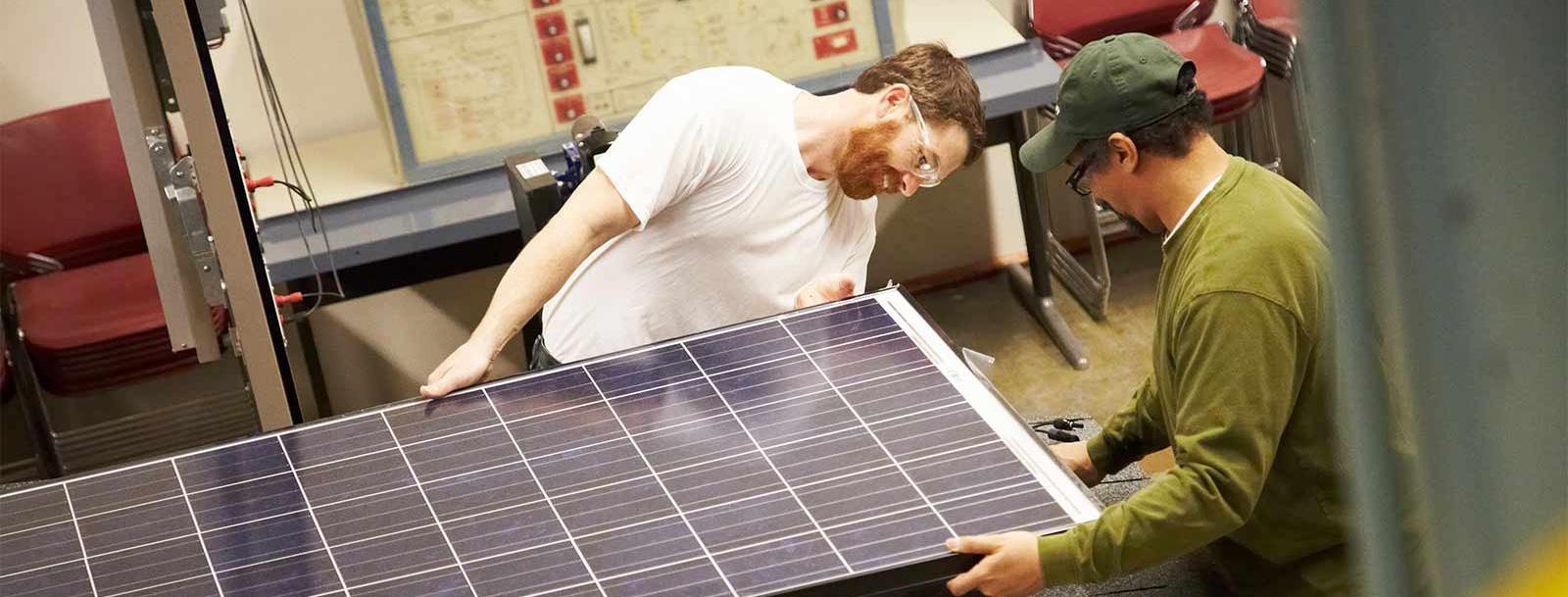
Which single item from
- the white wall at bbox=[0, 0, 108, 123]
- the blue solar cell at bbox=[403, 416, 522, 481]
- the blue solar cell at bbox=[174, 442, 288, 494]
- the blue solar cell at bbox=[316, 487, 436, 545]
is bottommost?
the blue solar cell at bbox=[316, 487, 436, 545]

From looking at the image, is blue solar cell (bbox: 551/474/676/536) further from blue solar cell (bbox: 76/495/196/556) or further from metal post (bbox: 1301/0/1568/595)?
metal post (bbox: 1301/0/1568/595)

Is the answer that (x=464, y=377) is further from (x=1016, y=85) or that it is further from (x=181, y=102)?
(x=1016, y=85)

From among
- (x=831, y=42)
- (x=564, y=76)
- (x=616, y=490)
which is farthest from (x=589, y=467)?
(x=831, y=42)

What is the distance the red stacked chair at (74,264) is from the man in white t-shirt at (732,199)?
2170mm

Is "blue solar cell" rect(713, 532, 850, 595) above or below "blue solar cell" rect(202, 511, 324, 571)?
below

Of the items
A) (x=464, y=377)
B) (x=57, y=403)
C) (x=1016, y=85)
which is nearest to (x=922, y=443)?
(x=464, y=377)

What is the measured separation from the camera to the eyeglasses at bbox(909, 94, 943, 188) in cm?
306

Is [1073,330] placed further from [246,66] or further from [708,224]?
[246,66]

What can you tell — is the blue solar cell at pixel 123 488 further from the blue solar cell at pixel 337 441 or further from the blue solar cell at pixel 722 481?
the blue solar cell at pixel 722 481

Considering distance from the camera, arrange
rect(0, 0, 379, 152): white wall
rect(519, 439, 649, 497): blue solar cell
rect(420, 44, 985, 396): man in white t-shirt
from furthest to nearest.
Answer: rect(0, 0, 379, 152): white wall
rect(420, 44, 985, 396): man in white t-shirt
rect(519, 439, 649, 497): blue solar cell

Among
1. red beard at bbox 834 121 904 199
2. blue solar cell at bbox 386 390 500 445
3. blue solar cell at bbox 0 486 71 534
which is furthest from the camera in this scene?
red beard at bbox 834 121 904 199

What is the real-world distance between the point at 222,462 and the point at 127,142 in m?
0.55

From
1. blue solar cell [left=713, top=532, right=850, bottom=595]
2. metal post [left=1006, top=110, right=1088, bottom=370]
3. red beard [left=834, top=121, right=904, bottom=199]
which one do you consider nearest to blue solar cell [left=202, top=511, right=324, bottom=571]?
blue solar cell [left=713, top=532, right=850, bottom=595]

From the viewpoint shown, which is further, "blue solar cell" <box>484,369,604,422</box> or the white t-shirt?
the white t-shirt
